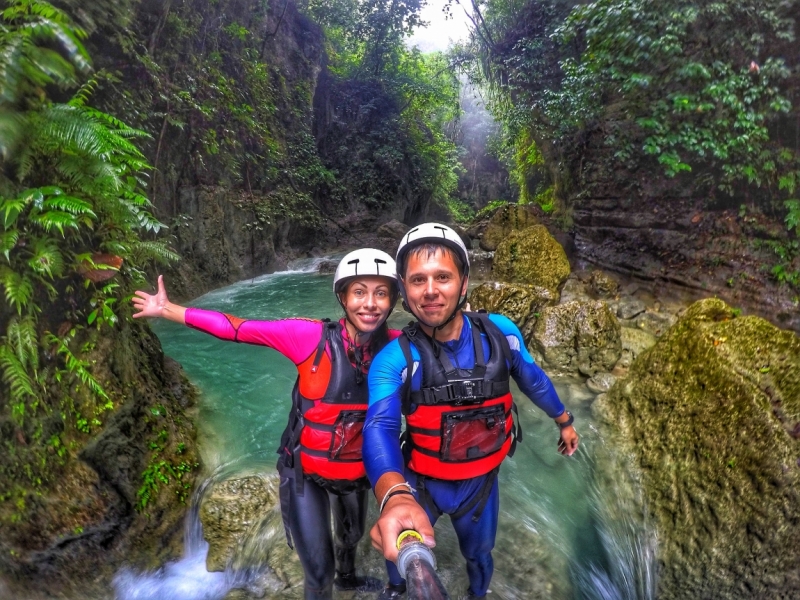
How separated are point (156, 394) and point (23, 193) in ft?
7.62

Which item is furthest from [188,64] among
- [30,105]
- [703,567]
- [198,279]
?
[703,567]

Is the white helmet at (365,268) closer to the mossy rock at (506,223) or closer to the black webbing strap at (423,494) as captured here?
the black webbing strap at (423,494)

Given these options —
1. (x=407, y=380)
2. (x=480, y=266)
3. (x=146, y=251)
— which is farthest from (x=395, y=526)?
(x=480, y=266)

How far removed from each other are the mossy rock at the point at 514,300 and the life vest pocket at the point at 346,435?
226 inches

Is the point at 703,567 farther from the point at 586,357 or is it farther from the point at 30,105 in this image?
the point at 30,105

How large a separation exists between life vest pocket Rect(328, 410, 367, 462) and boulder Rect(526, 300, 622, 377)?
5.49 metres

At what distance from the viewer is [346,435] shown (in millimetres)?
2607

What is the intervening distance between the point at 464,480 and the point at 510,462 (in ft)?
9.97

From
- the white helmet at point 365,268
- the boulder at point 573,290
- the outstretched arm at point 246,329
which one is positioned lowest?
the boulder at point 573,290

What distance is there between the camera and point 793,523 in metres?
2.69

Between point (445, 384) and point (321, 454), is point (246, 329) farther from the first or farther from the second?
point (445, 384)

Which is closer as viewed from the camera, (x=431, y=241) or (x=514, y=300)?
(x=431, y=241)

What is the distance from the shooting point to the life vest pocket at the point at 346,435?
2602 millimetres

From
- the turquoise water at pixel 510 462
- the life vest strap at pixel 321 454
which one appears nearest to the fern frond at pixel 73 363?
the turquoise water at pixel 510 462
